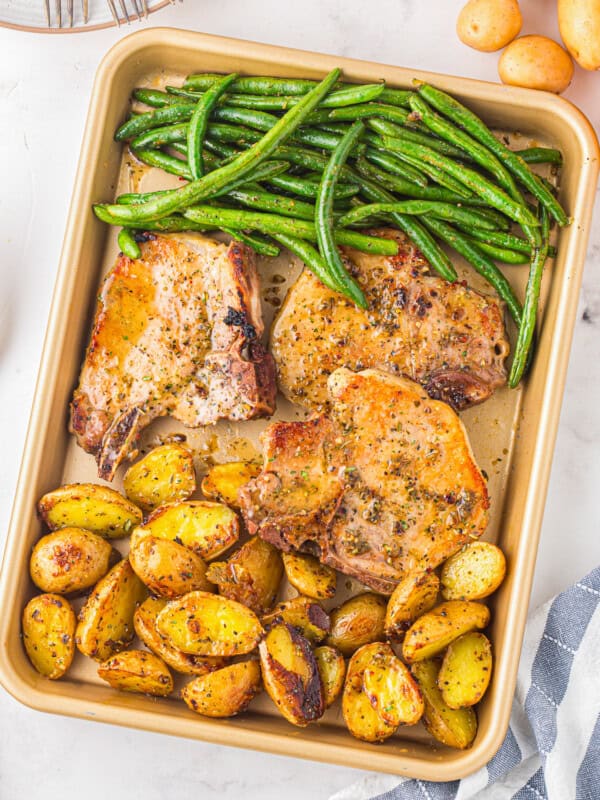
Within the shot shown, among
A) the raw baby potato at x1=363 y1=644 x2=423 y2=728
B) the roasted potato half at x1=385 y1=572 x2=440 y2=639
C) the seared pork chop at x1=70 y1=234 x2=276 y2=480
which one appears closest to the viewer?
the raw baby potato at x1=363 y1=644 x2=423 y2=728

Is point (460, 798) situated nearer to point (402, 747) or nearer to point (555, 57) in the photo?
point (402, 747)

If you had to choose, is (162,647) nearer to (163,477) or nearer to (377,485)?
(163,477)

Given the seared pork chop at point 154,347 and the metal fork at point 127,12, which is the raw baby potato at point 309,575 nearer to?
the seared pork chop at point 154,347

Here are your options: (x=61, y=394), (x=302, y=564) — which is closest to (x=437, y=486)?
(x=302, y=564)

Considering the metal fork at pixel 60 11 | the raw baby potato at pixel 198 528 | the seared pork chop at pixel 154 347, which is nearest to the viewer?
the raw baby potato at pixel 198 528

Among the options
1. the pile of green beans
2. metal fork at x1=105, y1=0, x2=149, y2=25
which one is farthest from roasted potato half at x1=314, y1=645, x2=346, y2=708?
metal fork at x1=105, y1=0, x2=149, y2=25

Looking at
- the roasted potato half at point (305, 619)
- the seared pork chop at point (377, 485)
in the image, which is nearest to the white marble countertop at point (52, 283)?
the seared pork chop at point (377, 485)

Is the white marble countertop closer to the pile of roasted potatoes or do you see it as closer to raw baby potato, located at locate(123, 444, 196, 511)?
the pile of roasted potatoes
